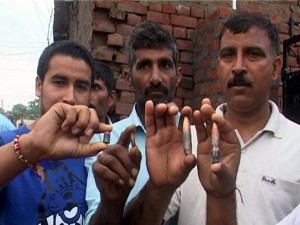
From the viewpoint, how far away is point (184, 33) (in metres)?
3.79

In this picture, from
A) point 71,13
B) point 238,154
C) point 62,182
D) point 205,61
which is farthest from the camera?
point 71,13

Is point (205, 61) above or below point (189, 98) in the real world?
above

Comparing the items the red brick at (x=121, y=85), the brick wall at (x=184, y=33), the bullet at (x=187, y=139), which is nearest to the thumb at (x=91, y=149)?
the bullet at (x=187, y=139)

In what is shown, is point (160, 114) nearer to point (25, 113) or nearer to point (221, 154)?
point (221, 154)

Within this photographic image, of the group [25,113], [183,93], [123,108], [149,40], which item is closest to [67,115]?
[149,40]

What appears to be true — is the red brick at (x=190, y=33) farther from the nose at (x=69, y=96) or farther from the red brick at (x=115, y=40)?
the nose at (x=69, y=96)

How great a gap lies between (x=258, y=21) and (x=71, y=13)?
225 inches

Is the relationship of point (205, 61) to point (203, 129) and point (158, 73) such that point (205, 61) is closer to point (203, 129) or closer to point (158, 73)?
point (158, 73)

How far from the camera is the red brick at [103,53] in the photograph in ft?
11.8

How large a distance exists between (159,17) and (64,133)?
2547 mm

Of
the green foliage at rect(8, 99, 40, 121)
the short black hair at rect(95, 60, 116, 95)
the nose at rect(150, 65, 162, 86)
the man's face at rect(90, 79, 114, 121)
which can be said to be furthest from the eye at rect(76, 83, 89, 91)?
the green foliage at rect(8, 99, 40, 121)

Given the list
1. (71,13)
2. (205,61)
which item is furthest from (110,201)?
(71,13)

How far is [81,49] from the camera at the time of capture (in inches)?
83.1

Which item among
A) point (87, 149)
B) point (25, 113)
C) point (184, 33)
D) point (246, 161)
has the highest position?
point (184, 33)
